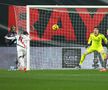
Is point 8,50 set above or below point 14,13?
below

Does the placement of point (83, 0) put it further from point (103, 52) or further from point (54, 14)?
point (103, 52)

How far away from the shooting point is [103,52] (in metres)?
21.0

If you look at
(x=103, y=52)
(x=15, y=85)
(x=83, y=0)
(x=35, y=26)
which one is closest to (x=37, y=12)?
(x=35, y=26)

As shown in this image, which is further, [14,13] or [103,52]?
[14,13]

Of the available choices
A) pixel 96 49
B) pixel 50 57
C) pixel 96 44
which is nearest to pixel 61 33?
pixel 50 57

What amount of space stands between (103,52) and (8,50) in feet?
13.5

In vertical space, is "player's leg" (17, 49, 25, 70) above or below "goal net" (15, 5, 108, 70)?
below

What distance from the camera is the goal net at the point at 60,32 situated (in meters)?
→ 22.3

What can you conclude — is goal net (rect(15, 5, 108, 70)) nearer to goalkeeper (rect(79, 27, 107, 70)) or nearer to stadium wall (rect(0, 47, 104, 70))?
stadium wall (rect(0, 47, 104, 70))

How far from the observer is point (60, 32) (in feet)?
74.2

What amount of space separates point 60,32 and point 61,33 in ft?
0.21

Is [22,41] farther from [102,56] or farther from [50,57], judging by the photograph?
[102,56]

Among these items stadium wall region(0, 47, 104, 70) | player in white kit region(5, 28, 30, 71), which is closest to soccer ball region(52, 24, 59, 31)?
stadium wall region(0, 47, 104, 70)

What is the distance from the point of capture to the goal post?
22.4 metres
